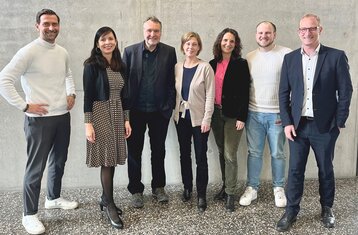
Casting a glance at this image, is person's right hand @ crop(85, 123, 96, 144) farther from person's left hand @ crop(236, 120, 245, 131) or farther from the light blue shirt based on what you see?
the light blue shirt

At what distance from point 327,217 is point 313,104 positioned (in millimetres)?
927

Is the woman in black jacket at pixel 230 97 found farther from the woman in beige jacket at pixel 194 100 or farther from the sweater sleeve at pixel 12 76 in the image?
the sweater sleeve at pixel 12 76

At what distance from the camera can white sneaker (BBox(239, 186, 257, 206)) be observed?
121 inches

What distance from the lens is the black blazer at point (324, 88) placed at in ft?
7.92

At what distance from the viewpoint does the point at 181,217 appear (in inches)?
112

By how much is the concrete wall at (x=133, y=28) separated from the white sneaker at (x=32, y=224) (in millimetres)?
816

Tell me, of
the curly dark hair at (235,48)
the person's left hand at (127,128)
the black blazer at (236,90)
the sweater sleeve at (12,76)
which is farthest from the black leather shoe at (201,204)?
the sweater sleeve at (12,76)

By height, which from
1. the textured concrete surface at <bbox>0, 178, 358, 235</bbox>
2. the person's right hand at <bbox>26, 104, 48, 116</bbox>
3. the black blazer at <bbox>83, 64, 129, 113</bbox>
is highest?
the black blazer at <bbox>83, 64, 129, 113</bbox>

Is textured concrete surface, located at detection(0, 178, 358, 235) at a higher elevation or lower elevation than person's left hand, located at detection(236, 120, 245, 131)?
lower

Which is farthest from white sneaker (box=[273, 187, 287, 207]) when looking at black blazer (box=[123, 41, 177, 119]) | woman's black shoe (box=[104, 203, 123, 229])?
woman's black shoe (box=[104, 203, 123, 229])

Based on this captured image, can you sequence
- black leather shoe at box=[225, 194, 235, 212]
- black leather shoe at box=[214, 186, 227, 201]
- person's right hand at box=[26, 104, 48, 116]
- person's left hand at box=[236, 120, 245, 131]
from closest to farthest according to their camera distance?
person's right hand at box=[26, 104, 48, 116] < person's left hand at box=[236, 120, 245, 131] < black leather shoe at box=[225, 194, 235, 212] < black leather shoe at box=[214, 186, 227, 201]

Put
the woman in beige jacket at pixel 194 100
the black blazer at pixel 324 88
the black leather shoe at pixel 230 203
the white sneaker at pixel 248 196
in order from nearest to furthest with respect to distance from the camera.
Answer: the black blazer at pixel 324 88
the woman in beige jacket at pixel 194 100
the black leather shoe at pixel 230 203
the white sneaker at pixel 248 196

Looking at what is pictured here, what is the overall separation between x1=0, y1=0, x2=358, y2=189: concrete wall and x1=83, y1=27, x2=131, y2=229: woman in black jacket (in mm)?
804

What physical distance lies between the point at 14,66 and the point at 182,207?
1.79 meters
